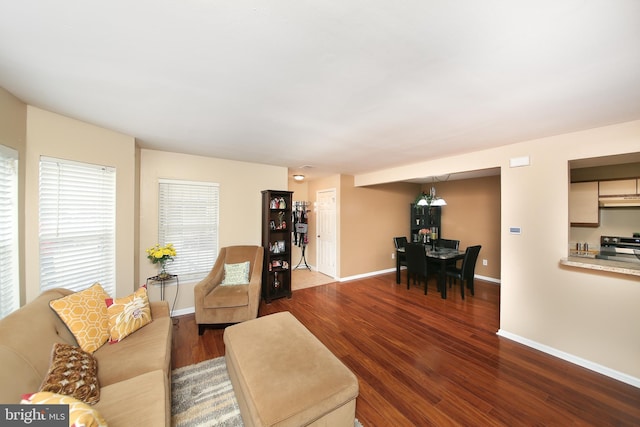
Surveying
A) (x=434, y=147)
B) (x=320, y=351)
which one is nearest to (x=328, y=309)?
(x=320, y=351)

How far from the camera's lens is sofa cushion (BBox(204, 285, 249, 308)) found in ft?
8.91

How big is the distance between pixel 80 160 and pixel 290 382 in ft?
9.18

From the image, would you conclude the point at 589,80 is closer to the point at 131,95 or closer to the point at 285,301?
the point at 131,95

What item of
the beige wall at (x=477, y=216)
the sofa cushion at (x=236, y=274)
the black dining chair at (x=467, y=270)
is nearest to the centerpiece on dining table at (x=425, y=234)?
the beige wall at (x=477, y=216)

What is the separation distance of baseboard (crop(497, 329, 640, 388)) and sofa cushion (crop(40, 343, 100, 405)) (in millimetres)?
3876

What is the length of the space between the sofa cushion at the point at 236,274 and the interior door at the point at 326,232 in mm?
2242

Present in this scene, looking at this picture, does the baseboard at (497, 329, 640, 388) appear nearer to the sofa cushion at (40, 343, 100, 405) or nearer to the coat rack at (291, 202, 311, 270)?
the sofa cushion at (40, 343, 100, 405)

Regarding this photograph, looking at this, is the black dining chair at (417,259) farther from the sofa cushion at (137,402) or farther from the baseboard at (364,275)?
the sofa cushion at (137,402)

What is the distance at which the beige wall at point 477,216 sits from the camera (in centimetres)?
473

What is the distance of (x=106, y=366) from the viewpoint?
150 centimetres

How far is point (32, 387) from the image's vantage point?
1.11 m

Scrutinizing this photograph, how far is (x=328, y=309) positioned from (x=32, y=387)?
2.92 m

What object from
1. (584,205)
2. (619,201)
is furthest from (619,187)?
(584,205)

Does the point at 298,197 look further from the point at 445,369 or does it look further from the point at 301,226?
the point at 445,369
